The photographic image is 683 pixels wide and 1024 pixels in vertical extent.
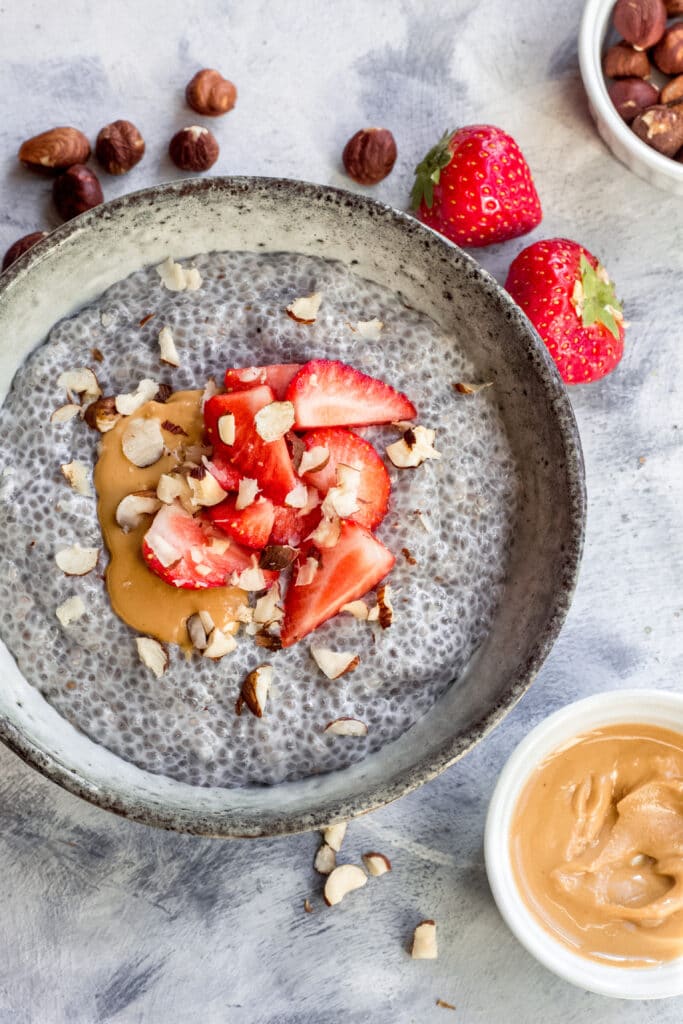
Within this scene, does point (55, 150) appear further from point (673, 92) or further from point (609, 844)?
point (609, 844)

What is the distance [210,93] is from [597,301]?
65cm

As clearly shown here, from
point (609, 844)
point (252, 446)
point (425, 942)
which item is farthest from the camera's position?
point (425, 942)

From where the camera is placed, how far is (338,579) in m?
1.31

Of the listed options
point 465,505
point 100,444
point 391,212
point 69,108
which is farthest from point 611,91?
point 100,444

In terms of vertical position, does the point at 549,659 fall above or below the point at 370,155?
below

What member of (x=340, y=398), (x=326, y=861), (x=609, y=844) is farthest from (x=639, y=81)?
(x=326, y=861)

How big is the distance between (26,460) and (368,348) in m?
0.46

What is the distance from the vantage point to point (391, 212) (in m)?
1.35

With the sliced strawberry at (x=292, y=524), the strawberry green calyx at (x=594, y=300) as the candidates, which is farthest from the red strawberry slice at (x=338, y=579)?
the strawberry green calyx at (x=594, y=300)

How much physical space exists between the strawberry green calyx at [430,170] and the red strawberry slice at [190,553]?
59 centimetres

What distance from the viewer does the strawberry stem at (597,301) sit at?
1.50 metres

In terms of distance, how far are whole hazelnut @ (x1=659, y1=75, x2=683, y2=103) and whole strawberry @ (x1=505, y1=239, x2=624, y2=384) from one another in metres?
0.29

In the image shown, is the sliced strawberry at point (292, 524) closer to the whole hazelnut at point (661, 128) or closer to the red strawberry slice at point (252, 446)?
the red strawberry slice at point (252, 446)

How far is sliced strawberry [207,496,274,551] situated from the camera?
1.32 m
